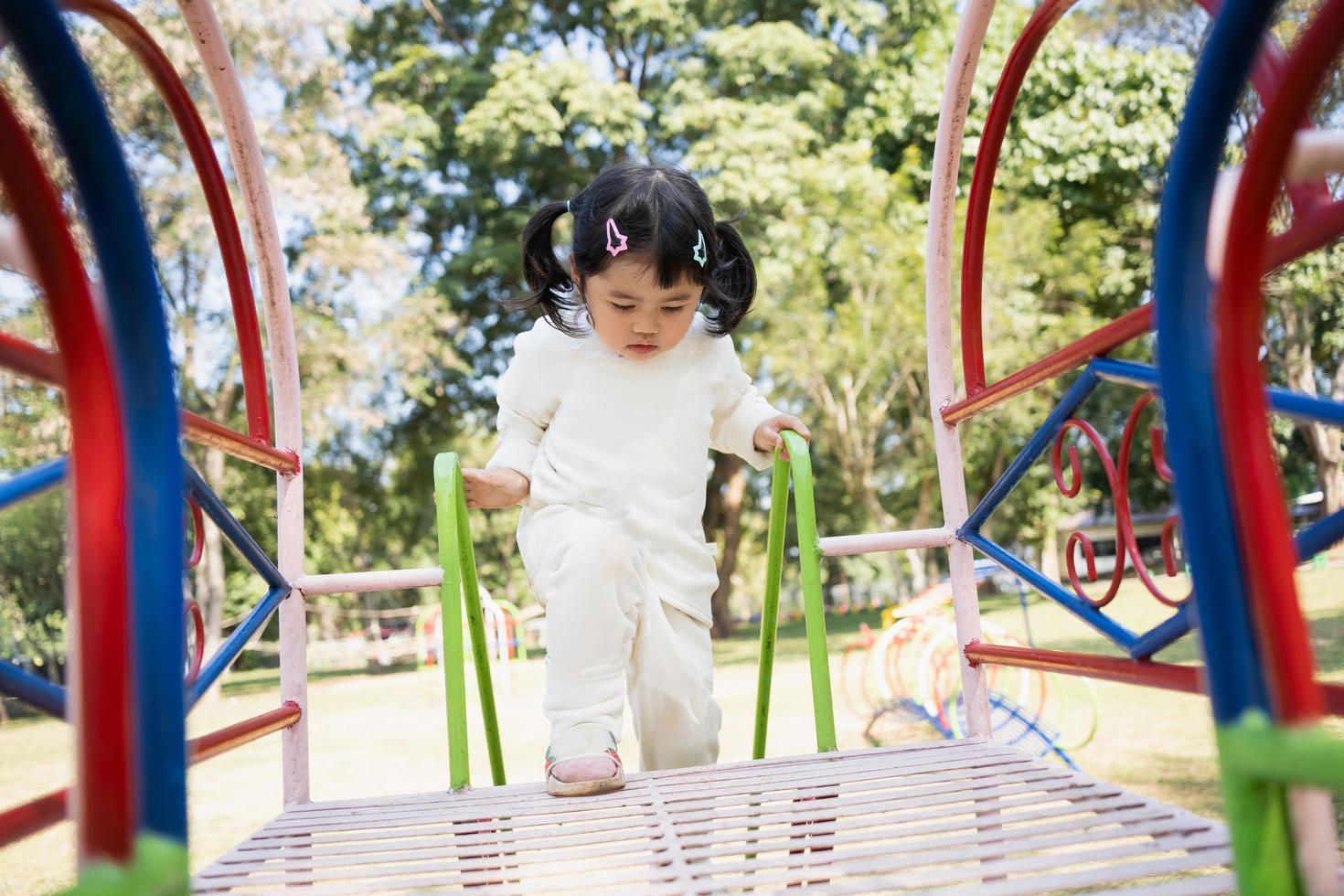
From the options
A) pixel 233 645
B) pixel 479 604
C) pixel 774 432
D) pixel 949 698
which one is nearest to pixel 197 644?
pixel 233 645

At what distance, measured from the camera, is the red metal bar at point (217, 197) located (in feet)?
5.19

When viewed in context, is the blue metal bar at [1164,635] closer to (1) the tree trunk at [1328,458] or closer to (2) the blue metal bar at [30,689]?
(2) the blue metal bar at [30,689]

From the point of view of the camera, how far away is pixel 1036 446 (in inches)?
66.7

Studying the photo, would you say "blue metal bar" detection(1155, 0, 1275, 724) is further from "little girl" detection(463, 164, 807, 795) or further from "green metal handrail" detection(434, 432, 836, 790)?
"little girl" detection(463, 164, 807, 795)

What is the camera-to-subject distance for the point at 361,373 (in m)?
10.9

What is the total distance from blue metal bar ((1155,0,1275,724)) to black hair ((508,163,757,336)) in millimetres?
1084

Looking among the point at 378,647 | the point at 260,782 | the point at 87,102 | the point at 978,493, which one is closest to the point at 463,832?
the point at 87,102

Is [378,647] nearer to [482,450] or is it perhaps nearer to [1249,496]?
[482,450]

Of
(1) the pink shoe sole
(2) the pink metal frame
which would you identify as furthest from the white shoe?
(2) the pink metal frame

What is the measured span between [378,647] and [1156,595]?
1367 cm

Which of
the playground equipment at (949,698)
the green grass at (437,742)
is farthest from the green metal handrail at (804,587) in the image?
the playground equipment at (949,698)

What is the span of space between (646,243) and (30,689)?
42.5 inches

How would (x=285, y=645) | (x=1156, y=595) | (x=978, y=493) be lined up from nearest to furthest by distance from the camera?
(x=1156, y=595)
(x=285, y=645)
(x=978, y=493)

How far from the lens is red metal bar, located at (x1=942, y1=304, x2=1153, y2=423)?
1.29 m
